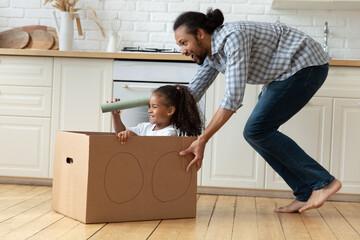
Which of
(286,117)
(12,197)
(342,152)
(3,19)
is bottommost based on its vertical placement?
(12,197)

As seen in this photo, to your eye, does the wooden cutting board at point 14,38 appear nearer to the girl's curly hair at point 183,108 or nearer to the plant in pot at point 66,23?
the plant in pot at point 66,23

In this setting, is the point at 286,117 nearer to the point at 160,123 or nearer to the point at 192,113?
the point at 192,113

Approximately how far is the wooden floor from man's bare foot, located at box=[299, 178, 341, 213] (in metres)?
0.06

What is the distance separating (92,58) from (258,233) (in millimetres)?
1616

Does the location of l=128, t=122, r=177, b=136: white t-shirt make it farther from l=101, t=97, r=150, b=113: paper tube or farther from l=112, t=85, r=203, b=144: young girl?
l=101, t=97, r=150, b=113: paper tube

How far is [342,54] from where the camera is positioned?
3.68 metres

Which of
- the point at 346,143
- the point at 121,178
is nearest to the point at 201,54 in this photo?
the point at 121,178

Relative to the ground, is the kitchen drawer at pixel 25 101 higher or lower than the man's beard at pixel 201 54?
lower

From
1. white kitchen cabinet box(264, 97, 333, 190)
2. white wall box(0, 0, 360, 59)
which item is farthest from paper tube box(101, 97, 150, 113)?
white wall box(0, 0, 360, 59)

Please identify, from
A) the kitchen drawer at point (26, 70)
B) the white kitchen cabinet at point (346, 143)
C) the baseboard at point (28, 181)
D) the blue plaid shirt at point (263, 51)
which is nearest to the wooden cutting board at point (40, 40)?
the kitchen drawer at point (26, 70)

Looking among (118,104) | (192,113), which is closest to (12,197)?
(118,104)

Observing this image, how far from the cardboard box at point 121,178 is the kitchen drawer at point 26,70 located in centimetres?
104

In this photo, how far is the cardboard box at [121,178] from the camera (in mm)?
2076

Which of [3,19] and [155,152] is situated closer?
[155,152]
